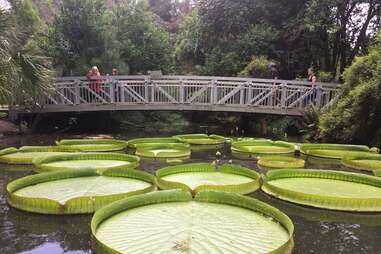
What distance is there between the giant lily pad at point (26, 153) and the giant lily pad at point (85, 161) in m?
0.66

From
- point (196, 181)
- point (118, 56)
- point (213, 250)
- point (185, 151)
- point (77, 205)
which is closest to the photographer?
point (213, 250)

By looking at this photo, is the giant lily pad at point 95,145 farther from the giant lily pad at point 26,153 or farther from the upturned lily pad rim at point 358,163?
the upturned lily pad rim at point 358,163

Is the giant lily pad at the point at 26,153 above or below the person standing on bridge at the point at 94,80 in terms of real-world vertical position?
below

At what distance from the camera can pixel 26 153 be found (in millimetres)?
10469

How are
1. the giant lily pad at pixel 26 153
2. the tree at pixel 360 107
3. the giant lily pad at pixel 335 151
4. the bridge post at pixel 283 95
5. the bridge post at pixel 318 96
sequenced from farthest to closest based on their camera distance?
the bridge post at pixel 283 95, the bridge post at pixel 318 96, the tree at pixel 360 107, the giant lily pad at pixel 335 151, the giant lily pad at pixel 26 153

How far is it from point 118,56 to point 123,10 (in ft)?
14.0

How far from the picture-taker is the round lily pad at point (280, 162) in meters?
9.38

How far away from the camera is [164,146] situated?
12.1 metres

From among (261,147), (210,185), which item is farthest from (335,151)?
(210,185)

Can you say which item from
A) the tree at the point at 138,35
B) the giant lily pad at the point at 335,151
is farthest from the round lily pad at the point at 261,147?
the tree at the point at 138,35

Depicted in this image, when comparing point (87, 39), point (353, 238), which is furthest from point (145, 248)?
point (87, 39)

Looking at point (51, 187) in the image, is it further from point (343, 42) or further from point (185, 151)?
point (343, 42)

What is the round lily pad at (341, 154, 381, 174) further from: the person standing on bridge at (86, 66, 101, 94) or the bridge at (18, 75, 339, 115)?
the person standing on bridge at (86, 66, 101, 94)

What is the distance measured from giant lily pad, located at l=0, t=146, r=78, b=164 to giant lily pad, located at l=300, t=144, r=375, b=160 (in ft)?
23.8
